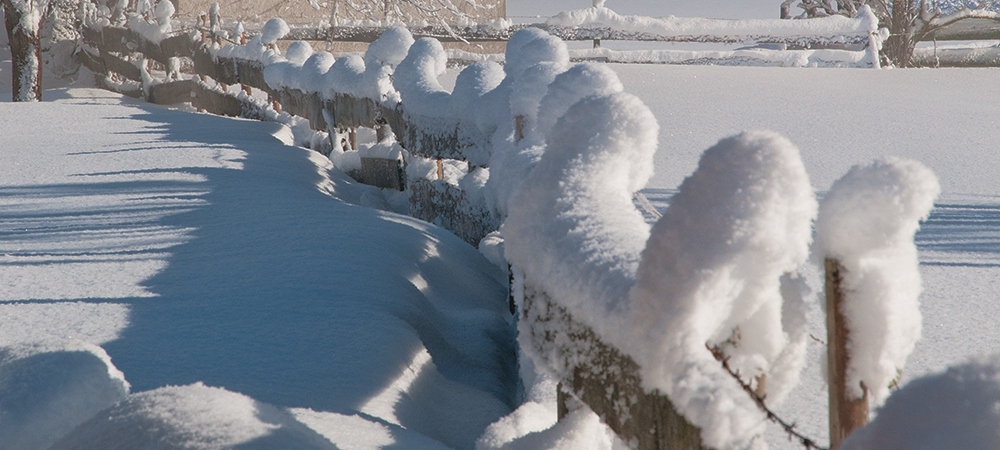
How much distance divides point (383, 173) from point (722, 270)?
6.41 m

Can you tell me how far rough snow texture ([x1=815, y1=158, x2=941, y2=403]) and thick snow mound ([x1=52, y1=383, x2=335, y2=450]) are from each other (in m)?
0.97

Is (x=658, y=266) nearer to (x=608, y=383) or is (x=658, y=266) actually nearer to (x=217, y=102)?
(x=608, y=383)

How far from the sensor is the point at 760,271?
3.46 feet

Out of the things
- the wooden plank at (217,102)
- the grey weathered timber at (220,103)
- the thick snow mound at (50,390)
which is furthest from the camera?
the wooden plank at (217,102)

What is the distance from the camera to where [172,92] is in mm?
15211

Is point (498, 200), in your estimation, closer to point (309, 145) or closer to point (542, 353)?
point (542, 353)

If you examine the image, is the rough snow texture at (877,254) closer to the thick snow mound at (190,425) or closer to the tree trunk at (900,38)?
the thick snow mound at (190,425)

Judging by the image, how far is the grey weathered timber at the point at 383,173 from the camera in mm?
7004

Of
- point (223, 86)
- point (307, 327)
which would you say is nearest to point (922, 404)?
point (307, 327)

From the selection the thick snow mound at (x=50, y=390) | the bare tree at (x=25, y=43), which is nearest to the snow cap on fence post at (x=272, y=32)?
the bare tree at (x=25, y=43)

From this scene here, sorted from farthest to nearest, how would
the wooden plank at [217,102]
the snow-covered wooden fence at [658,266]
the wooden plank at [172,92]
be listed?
1. the wooden plank at [172,92]
2. the wooden plank at [217,102]
3. the snow-covered wooden fence at [658,266]

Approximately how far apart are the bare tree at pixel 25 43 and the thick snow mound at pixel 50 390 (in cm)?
1367

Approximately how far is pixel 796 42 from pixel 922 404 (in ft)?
42.3

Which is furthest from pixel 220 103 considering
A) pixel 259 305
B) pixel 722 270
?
pixel 722 270
